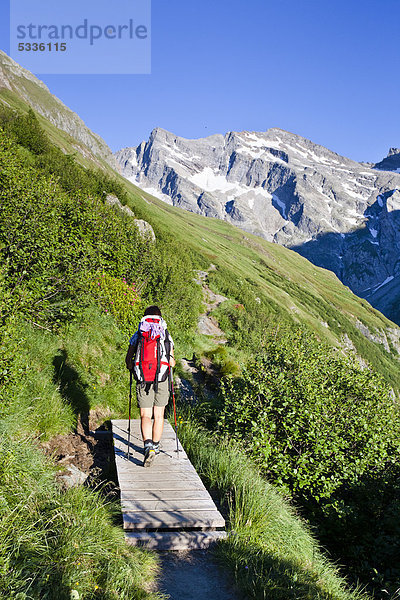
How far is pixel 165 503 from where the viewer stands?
5.89m

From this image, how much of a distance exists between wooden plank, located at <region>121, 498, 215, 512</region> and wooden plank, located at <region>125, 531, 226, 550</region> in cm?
39

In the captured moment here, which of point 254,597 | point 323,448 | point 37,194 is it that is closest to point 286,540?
point 254,597

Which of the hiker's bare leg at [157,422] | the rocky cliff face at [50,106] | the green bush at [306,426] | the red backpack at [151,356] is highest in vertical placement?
the rocky cliff face at [50,106]

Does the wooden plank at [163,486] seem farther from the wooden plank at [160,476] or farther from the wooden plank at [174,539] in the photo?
the wooden plank at [174,539]

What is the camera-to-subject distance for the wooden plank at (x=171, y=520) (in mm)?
5266

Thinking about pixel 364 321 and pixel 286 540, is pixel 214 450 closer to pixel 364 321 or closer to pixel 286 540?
pixel 286 540

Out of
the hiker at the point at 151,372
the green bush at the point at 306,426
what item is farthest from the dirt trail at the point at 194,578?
the green bush at the point at 306,426

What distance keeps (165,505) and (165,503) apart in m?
0.06

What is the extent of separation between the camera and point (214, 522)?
552 cm

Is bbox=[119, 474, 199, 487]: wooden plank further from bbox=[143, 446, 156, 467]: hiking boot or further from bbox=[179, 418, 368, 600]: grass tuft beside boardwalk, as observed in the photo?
bbox=[179, 418, 368, 600]: grass tuft beside boardwalk

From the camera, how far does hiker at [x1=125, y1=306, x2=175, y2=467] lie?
23.1ft

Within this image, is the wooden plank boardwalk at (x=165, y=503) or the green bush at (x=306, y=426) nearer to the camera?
the wooden plank boardwalk at (x=165, y=503)

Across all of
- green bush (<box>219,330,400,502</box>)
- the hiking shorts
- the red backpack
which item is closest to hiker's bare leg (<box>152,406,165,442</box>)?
the hiking shorts

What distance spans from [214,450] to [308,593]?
12.1ft
